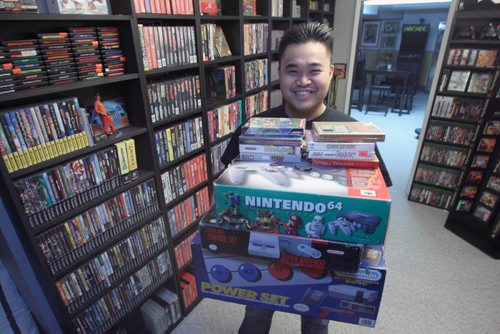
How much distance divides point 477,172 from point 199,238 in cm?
A: 284

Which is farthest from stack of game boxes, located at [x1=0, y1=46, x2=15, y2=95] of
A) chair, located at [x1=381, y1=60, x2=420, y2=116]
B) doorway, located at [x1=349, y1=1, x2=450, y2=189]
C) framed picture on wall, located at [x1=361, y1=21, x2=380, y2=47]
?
framed picture on wall, located at [x1=361, y1=21, x2=380, y2=47]

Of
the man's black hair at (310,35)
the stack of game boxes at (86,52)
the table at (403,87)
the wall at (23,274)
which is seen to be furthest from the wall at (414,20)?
the wall at (23,274)

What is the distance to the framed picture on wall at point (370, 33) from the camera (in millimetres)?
8539

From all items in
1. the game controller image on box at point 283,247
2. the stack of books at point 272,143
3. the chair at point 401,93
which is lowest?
the chair at point 401,93

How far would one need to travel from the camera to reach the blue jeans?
1.16 metres

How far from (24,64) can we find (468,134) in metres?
3.37

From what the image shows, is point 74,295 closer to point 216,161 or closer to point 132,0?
point 216,161

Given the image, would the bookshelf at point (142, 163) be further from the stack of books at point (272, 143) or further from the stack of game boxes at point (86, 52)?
the stack of books at point (272, 143)

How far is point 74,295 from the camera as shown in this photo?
134cm

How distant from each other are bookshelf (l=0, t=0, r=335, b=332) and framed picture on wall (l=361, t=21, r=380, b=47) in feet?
25.5

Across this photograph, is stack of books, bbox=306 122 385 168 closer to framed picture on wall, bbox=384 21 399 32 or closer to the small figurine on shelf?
the small figurine on shelf

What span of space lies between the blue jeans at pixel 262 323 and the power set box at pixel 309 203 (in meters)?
0.64

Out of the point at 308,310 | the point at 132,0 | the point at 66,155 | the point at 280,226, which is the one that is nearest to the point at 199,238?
the point at 280,226

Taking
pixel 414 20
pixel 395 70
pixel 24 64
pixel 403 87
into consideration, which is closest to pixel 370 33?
pixel 414 20
